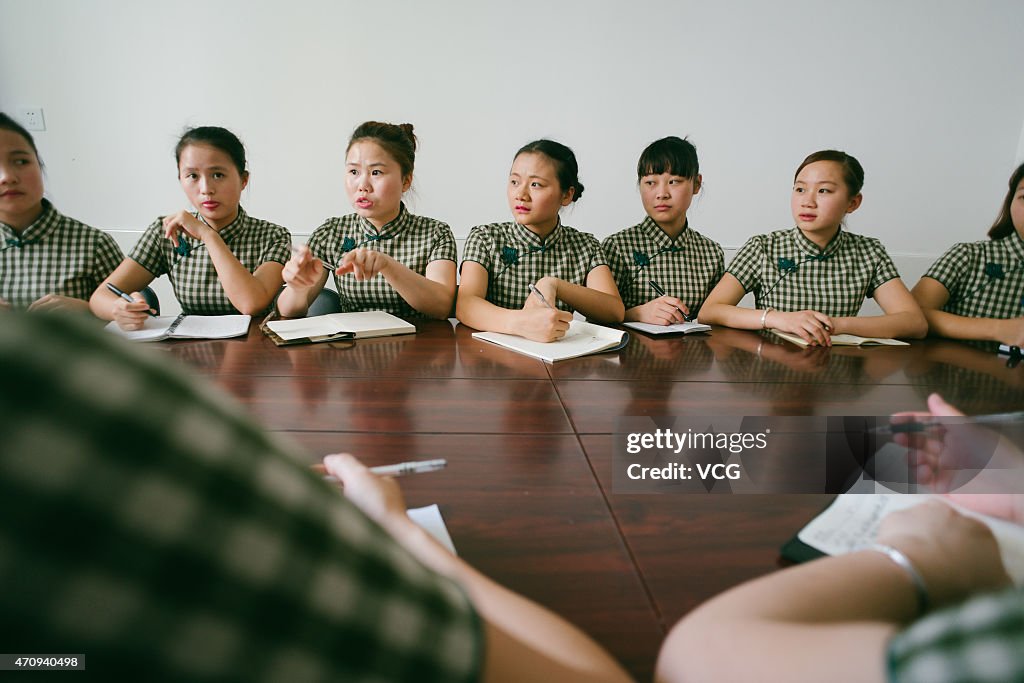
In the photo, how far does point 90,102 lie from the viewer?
2939 millimetres

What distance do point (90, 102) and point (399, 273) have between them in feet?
8.36

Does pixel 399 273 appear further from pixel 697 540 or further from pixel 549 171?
pixel 697 540

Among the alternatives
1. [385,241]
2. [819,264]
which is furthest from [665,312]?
A: [385,241]

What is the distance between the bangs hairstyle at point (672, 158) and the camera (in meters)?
1.91

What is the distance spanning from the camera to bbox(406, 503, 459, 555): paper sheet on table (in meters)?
0.55

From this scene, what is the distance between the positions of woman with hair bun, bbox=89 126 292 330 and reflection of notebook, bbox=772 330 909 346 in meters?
1.52

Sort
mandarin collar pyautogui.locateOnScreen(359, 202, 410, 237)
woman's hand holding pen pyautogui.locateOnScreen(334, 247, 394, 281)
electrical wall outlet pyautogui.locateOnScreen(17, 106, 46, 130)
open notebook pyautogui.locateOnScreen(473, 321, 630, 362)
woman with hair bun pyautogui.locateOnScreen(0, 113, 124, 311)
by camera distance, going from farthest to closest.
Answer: electrical wall outlet pyautogui.locateOnScreen(17, 106, 46, 130)
mandarin collar pyautogui.locateOnScreen(359, 202, 410, 237)
woman with hair bun pyautogui.locateOnScreen(0, 113, 124, 311)
woman's hand holding pen pyautogui.locateOnScreen(334, 247, 394, 281)
open notebook pyautogui.locateOnScreen(473, 321, 630, 362)

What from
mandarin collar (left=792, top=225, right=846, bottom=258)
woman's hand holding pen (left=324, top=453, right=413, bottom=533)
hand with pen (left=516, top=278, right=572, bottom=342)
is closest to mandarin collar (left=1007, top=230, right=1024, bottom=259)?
mandarin collar (left=792, top=225, right=846, bottom=258)

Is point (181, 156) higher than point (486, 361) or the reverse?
higher

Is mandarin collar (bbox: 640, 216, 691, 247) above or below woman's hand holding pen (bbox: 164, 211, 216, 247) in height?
below

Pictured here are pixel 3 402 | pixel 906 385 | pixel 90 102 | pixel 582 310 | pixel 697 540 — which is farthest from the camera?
pixel 90 102

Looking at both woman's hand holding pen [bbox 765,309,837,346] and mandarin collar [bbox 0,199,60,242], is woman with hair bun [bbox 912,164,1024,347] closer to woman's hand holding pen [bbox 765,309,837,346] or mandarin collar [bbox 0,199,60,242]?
woman's hand holding pen [bbox 765,309,837,346]

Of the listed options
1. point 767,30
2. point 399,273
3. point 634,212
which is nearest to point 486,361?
point 399,273

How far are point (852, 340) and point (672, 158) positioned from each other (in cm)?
82
